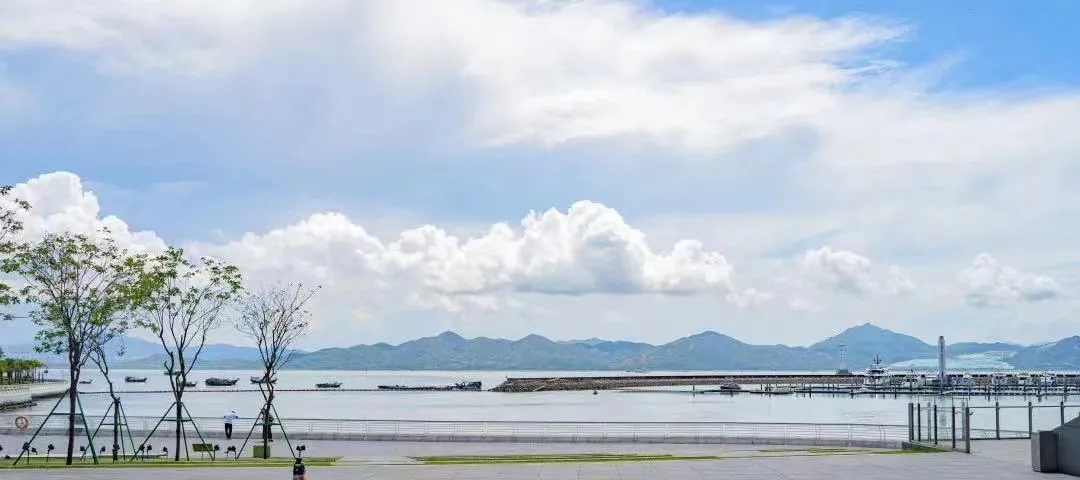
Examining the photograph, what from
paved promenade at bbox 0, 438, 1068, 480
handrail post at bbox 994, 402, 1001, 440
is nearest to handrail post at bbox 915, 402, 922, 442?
paved promenade at bbox 0, 438, 1068, 480

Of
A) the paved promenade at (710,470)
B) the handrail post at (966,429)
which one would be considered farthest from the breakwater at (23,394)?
the handrail post at (966,429)

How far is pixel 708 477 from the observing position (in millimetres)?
25703

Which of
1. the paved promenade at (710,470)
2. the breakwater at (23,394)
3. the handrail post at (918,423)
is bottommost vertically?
the breakwater at (23,394)

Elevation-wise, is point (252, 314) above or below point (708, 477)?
above

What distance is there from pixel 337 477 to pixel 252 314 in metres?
36.1

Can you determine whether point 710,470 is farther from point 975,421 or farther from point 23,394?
point 23,394

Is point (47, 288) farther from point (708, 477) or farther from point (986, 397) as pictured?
point (986, 397)

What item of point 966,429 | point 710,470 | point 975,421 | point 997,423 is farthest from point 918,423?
point 710,470

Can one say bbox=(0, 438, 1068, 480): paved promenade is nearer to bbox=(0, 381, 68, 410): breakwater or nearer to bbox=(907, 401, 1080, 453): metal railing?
bbox=(907, 401, 1080, 453): metal railing

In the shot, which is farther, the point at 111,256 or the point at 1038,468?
the point at 111,256

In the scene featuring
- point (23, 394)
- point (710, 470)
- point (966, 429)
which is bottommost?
point (23, 394)

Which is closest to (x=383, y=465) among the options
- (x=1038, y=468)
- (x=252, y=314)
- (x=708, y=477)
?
(x=708, y=477)

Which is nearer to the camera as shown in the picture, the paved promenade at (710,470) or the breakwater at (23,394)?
the paved promenade at (710,470)

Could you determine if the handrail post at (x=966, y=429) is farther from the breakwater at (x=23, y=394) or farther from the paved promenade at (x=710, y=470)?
the breakwater at (x=23, y=394)
